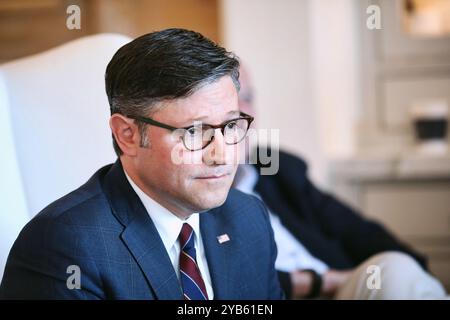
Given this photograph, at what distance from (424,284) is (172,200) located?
0.49 meters

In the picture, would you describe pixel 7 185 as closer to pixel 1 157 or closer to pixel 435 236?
pixel 1 157

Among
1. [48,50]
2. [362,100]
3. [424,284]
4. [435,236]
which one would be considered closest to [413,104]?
[362,100]

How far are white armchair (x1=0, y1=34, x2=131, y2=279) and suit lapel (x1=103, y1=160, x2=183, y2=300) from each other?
4cm

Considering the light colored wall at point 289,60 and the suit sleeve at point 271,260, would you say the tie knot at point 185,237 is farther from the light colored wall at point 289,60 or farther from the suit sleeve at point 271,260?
the light colored wall at point 289,60

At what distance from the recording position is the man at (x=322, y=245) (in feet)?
3.57

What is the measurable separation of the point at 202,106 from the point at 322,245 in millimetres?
842

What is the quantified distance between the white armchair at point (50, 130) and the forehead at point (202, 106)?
0.39 ft

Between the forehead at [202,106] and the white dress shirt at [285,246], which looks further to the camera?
the white dress shirt at [285,246]

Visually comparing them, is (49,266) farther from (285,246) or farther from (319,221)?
(319,221)

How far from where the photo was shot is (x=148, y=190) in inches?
30.2

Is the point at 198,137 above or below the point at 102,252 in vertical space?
above

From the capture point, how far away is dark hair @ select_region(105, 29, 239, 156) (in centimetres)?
70

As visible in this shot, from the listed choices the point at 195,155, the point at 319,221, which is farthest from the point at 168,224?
the point at 319,221

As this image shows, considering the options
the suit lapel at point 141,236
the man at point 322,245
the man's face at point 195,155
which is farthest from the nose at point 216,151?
the man at point 322,245
